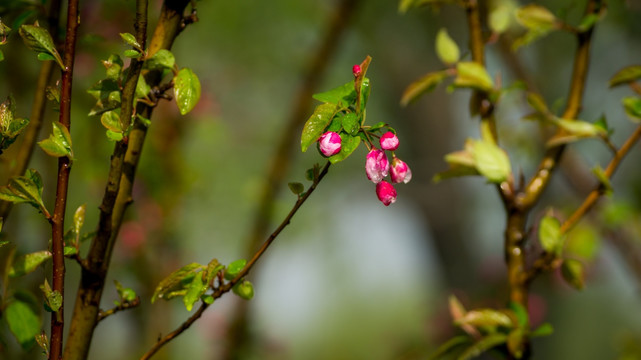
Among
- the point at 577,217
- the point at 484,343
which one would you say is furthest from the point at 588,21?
the point at 484,343

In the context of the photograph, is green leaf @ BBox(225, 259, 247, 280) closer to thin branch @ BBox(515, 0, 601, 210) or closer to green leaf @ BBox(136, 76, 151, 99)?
green leaf @ BBox(136, 76, 151, 99)

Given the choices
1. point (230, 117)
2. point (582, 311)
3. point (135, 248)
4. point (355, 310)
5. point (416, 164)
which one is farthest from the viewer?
point (355, 310)

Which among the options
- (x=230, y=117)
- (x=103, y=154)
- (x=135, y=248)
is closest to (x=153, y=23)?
(x=103, y=154)

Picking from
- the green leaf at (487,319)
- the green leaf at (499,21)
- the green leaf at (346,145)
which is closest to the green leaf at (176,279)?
the green leaf at (346,145)

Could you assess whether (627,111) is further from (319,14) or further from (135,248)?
(319,14)

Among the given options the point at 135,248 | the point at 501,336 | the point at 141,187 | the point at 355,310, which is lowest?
the point at 355,310

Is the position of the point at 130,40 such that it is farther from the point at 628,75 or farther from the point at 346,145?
the point at 628,75

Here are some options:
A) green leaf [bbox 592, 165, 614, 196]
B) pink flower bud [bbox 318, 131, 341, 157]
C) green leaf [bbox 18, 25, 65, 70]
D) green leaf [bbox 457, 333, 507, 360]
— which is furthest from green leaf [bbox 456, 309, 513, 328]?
green leaf [bbox 18, 25, 65, 70]
